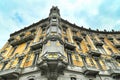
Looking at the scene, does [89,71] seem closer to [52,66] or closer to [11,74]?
[52,66]

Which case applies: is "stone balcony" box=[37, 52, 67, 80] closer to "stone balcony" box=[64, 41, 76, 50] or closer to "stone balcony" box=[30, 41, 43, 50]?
"stone balcony" box=[30, 41, 43, 50]

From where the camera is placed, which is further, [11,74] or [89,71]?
[89,71]

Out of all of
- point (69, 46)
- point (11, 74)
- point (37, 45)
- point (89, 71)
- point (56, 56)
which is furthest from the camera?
point (69, 46)

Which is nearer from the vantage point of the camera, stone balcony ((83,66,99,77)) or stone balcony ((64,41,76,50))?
stone balcony ((83,66,99,77))

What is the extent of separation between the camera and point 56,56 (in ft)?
77.9

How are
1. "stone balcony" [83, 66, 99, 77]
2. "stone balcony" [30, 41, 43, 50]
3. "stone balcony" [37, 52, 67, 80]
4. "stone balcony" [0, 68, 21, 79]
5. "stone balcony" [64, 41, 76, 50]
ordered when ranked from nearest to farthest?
"stone balcony" [37, 52, 67, 80], "stone balcony" [0, 68, 21, 79], "stone balcony" [83, 66, 99, 77], "stone balcony" [30, 41, 43, 50], "stone balcony" [64, 41, 76, 50]

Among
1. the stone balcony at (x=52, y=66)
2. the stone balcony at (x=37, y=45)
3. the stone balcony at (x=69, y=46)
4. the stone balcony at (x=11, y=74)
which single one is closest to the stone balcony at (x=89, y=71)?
the stone balcony at (x=52, y=66)

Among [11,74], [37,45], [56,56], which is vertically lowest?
[11,74]

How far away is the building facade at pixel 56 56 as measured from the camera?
77.6ft

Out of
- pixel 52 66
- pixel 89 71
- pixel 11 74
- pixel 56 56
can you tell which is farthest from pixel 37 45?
pixel 89 71

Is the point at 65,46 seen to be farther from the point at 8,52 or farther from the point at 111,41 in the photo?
the point at 111,41

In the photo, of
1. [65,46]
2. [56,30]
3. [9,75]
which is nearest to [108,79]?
[65,46]

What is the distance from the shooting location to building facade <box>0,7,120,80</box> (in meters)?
23.7

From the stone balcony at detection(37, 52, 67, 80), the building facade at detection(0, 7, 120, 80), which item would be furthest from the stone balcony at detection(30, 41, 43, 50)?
the stone balcony at detection(37, 52, 67, 80)
